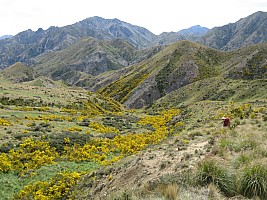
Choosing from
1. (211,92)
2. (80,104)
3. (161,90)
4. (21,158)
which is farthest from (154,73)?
(21,158)

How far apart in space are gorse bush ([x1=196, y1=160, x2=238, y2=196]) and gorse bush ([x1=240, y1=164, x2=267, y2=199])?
401 millimetres

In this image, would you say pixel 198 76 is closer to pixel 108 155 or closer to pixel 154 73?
pixel 154 73

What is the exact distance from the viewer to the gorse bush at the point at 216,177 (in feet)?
29.0

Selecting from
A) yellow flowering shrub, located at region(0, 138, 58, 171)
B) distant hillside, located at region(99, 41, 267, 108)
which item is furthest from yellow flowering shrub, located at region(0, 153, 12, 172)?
distant hillside, located at region(99, 41, 267, 108)

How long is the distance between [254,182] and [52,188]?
13126 mm

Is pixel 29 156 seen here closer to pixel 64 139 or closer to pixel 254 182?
pixel 64 139

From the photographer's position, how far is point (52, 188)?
17.1 metres

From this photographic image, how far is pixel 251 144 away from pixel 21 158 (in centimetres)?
1743

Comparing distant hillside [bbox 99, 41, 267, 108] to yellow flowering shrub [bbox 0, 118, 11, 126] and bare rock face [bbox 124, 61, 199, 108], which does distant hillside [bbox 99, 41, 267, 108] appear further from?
yellow flowering shrub [bbox 0, 118, 11, 126]

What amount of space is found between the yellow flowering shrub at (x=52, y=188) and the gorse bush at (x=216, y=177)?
34.0 ft

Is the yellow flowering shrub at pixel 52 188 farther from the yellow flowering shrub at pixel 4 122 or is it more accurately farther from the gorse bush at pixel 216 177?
the yellow flowering shrub at pixel 4 122

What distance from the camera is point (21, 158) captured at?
21312 mm

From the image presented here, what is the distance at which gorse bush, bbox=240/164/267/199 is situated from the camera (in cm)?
818

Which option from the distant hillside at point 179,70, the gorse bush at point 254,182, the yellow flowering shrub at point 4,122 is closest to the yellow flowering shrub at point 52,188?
the gorse bush at point 254,182
